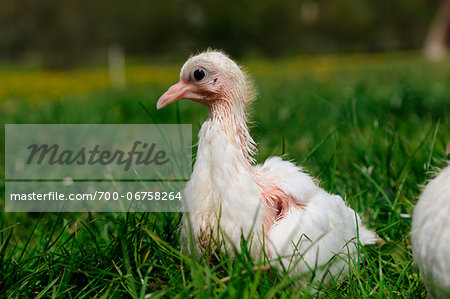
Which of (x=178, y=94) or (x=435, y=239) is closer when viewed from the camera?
(x=435, y=239)

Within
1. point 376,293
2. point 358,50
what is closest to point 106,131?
point 376,293

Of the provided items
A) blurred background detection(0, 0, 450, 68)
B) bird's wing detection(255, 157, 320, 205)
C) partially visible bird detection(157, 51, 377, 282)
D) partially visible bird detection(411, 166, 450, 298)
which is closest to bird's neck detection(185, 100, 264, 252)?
partially visible bird detection(157, 51, 377, 282)

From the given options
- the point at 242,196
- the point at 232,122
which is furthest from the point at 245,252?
the point at 232,122

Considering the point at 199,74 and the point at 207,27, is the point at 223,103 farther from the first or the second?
the point at 207,27

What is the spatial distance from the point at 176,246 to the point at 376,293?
0.87m

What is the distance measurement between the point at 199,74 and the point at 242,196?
0.55 meters

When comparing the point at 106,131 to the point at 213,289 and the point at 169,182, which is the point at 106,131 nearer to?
the point at 169,182

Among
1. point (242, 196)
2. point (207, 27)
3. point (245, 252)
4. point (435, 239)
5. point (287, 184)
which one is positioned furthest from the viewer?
point (207, 27)

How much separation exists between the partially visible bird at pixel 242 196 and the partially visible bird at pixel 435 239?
14.7 inches

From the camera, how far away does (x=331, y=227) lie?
199cm

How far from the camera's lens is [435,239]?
149 cm

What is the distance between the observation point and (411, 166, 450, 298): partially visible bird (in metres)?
1.46

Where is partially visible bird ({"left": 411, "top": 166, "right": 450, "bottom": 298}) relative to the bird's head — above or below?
below

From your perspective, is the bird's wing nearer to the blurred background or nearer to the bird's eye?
the bird's eye
